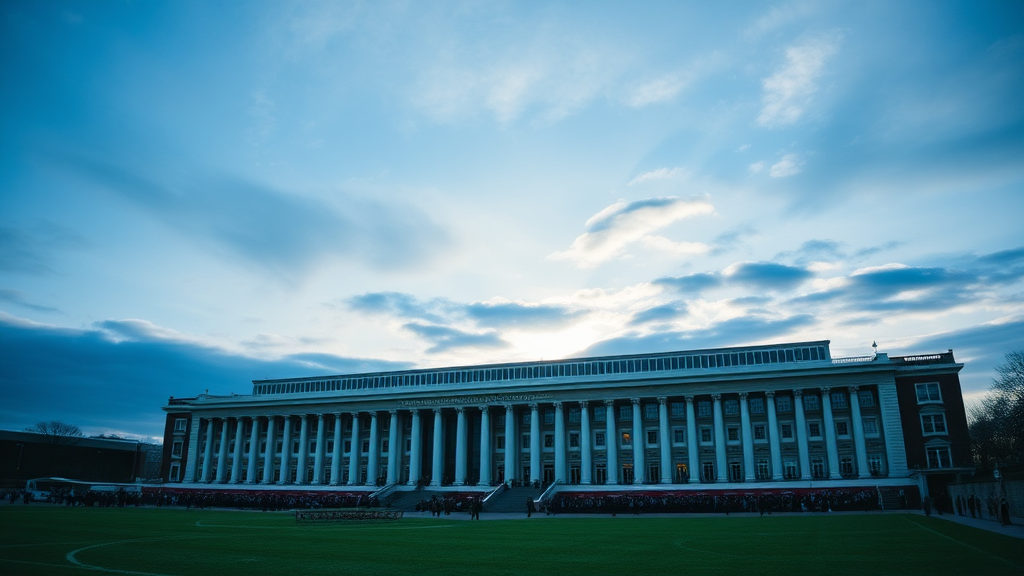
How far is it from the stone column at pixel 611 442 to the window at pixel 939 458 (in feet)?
114

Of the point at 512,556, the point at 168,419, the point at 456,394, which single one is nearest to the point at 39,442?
the point at 168,419

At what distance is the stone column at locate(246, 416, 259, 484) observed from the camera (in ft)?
345

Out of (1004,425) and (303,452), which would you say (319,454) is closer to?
(303,452)

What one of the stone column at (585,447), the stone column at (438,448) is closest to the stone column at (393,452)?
the stone column at (438,448)

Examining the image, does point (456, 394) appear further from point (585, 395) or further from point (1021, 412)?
point (1021, 412)

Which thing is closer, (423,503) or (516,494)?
(423,503)

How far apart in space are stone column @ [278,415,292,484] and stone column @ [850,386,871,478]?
7833cm

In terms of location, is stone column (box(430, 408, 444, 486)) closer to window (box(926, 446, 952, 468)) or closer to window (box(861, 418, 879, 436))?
window (box(861, 418, 879, 436))

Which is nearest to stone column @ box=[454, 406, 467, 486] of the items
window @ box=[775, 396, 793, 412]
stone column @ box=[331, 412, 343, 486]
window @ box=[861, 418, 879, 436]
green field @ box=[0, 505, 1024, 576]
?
stone column @ box=[331, 412, 343, 486]

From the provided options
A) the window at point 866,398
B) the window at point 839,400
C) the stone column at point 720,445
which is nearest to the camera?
the window at point 866,398

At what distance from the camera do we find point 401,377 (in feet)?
347

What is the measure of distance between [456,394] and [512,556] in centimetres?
7013

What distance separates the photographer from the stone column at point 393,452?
95.9m

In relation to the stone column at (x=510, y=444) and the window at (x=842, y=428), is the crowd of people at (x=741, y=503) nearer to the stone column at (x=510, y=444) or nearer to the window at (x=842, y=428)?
the window at (x=842, y=428)
